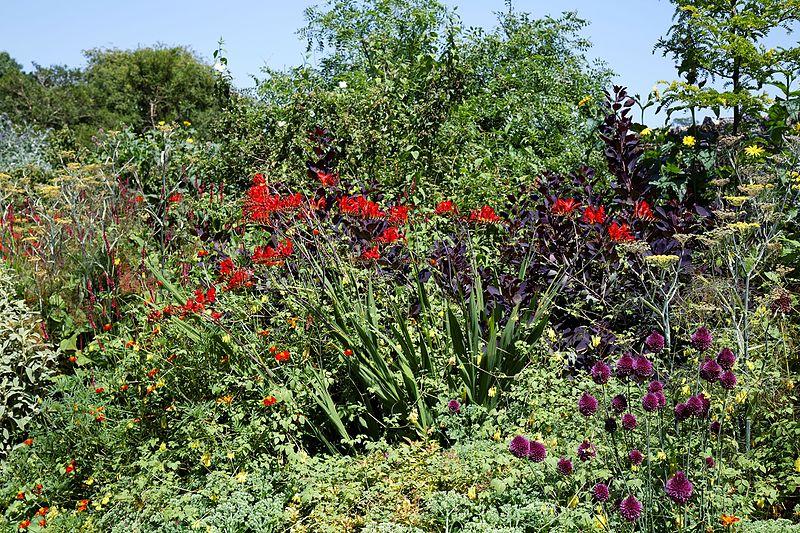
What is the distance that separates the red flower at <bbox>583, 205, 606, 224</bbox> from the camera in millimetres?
4008

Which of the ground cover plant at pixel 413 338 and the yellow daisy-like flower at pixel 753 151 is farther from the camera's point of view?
the yellow daisy-like flower at pixel 753 151

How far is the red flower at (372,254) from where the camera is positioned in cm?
386

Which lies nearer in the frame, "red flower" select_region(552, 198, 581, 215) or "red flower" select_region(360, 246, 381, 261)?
"red flower" select_region(360, 246, 381, 261)

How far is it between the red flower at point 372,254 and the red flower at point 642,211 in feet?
4.87

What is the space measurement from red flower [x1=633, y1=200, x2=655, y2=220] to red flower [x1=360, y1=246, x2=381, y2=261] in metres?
1.48

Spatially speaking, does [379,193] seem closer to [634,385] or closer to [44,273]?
[44,273]

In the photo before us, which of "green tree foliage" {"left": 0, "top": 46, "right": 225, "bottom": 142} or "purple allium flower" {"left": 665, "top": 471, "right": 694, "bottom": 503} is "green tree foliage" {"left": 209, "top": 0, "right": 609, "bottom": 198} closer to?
"purple allium flower" {"left": 665, "top": 471, "right": 694, "bottom": 503}

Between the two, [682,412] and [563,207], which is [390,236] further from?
[682,412]

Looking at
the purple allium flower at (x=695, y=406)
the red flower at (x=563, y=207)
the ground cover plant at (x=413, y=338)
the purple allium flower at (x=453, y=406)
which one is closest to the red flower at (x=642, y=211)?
the ground cover plant at (x=413, y=338)

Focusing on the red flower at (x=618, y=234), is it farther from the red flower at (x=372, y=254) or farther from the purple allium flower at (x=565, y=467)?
the purple allium flower at (x=565, y=467)

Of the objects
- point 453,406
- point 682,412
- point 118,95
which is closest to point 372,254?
point 453,406

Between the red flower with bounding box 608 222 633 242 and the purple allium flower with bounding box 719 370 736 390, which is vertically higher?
the red flower with bounding box 608 222 633 242

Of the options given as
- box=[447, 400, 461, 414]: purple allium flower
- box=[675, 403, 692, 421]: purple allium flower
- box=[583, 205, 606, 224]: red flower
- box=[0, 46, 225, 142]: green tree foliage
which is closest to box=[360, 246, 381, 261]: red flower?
box=[447, 400, 461, 414]: purple allium flower

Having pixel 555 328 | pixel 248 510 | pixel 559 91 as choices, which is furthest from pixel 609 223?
pixel 559 91
